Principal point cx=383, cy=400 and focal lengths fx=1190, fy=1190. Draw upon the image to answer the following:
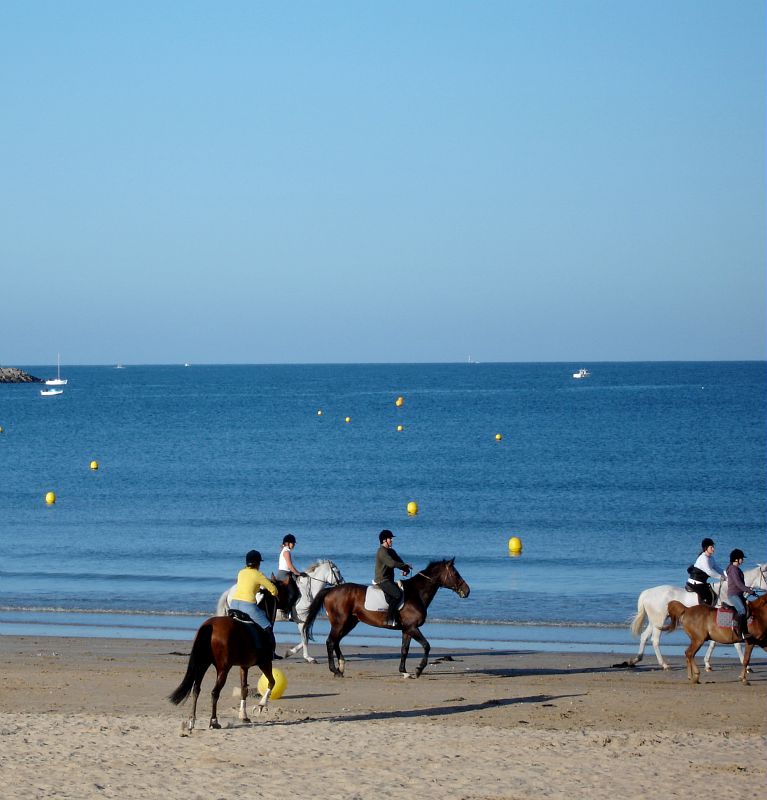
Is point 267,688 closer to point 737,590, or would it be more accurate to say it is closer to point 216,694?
point 216,694

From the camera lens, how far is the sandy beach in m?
12.1

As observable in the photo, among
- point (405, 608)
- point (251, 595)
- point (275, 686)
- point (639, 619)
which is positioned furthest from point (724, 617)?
point (251, 595)

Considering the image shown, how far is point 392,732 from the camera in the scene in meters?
14.5

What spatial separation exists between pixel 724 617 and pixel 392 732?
20.0 ft

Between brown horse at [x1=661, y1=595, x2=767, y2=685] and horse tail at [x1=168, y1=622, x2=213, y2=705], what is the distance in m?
7.77

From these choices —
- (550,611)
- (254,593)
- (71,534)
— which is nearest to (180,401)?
(71,534)

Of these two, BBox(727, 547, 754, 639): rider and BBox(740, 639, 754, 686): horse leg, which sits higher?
BBox(727, 547, 754, 639): rider

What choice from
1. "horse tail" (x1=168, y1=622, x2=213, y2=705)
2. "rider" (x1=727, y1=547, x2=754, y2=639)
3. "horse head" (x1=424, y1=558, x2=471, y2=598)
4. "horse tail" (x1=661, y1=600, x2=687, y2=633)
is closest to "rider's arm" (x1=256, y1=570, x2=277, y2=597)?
"horse tail" (x1=168, y1=622, x2=213, y2=705)

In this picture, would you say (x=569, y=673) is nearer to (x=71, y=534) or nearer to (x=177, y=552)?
(x=177, y=552)

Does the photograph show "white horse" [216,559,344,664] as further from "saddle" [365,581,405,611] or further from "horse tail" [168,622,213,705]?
"horse tail" [168,622,213,705]

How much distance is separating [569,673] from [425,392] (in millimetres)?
154816

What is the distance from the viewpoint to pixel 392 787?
1195cm

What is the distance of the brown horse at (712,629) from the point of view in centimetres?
1783

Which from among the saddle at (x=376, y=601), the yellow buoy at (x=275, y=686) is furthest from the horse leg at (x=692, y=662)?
the yellow buoy at (x=275, y=686)
